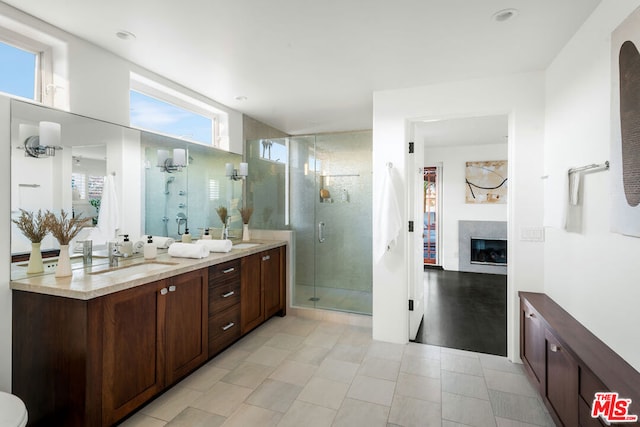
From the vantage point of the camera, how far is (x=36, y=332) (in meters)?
→ 1.86

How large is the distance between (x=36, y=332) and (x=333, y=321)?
2639 millimetres

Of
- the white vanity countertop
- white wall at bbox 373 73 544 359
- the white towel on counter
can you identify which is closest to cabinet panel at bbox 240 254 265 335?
the white vanity countertop

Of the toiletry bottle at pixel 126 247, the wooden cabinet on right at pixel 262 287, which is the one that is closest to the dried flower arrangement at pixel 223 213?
the wooden cabinet on right at pixel 262 287

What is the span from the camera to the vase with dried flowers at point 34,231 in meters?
1.94

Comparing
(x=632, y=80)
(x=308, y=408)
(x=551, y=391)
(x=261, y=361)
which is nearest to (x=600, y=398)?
(x=551, y=391)

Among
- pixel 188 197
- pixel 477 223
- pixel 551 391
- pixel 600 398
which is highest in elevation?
pixel 188 197

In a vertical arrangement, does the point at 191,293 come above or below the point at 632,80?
below

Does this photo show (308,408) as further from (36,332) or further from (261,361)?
(36,332)

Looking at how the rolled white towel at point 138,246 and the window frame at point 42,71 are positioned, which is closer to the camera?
the window frame at point 42,71

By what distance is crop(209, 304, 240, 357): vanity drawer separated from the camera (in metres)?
2.71

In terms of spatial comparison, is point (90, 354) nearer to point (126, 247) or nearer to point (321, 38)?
point (126, 247)

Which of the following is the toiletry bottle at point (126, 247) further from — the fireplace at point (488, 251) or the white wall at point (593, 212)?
the fireplace at point (488, 251)

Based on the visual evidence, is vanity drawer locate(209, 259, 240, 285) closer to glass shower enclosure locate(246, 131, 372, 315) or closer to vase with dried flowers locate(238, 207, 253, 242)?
vase with dried flowers locate(238, 207, 253, 242)

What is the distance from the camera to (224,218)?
3775mm
